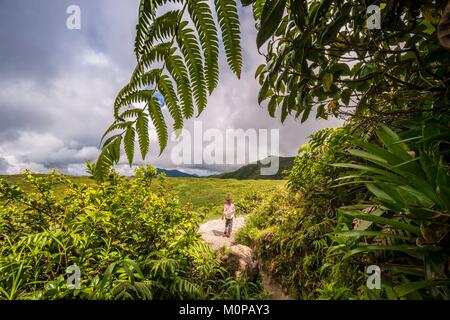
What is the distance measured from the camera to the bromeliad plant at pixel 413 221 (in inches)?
45.8

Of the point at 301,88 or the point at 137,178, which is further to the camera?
the point at 137,178

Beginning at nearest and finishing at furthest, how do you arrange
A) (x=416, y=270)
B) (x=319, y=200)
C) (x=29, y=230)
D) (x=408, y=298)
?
(x=408, y=298) < (x=416, y=270) < (x=29, y=230) < (x=319, y=200)

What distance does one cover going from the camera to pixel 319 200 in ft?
11.9

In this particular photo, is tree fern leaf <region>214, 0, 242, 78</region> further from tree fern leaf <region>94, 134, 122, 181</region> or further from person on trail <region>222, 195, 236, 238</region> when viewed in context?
person on trail <region>222, 195, 236, 238</region>

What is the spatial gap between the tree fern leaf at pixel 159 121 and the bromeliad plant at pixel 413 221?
1.21 meters

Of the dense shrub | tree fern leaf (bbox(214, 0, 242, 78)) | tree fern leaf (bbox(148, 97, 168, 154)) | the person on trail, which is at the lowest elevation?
the person on trail

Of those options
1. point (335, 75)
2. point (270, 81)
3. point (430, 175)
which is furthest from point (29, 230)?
point (430, 175)

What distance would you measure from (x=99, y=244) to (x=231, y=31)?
252cm

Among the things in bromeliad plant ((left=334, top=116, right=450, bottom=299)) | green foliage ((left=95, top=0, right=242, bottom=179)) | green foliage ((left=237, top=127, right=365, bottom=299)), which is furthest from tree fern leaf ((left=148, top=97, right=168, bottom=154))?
green foliage ((left=237, top=127, right=365, bottom=299))

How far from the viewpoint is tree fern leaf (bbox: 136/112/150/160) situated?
1100mm

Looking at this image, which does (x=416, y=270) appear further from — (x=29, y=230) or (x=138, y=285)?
(x=29, y=230)

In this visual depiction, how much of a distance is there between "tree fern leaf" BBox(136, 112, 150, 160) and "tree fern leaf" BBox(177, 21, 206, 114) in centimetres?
28

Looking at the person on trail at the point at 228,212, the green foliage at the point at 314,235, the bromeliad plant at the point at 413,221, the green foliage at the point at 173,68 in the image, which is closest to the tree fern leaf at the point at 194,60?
the green foliage at the point at 173,68
